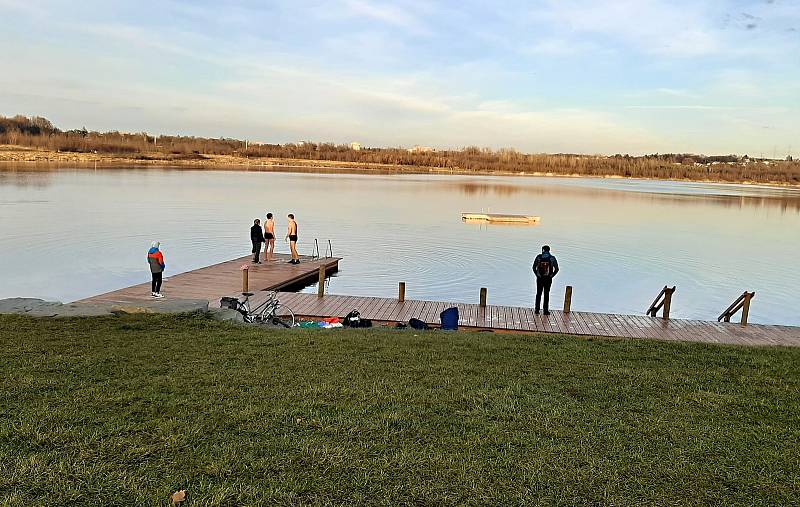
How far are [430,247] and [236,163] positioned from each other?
132861 mm

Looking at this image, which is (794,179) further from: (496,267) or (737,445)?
(737,445)

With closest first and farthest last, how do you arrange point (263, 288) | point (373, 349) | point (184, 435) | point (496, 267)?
point (184, 435)
point (373, 349)
point (263, 288)
point (496, 267)

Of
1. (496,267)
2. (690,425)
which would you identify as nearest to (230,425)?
(690,425)

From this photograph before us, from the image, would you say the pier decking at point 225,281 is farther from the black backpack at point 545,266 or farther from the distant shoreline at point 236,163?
the distant shoreline at point 236,163

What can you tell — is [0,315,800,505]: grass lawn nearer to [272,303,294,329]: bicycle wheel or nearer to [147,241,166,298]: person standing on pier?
[272,303,294,329]: bicycle wheel

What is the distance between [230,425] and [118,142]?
7081 inches

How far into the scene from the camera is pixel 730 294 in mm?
21688

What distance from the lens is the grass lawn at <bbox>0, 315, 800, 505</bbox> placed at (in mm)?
4090

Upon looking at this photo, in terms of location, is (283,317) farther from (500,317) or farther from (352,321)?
(500,317)

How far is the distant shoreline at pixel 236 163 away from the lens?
125556 millimetres

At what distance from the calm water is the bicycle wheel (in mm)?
4802

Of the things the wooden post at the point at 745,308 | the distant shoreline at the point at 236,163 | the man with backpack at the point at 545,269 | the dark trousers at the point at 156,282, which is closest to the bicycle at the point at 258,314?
the dark trousers at the point at 156,282

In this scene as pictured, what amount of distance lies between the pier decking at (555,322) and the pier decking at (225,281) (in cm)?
189

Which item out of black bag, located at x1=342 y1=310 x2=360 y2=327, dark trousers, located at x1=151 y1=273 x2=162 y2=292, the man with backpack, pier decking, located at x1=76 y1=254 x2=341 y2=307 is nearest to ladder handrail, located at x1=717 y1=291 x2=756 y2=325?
the man with backpack
